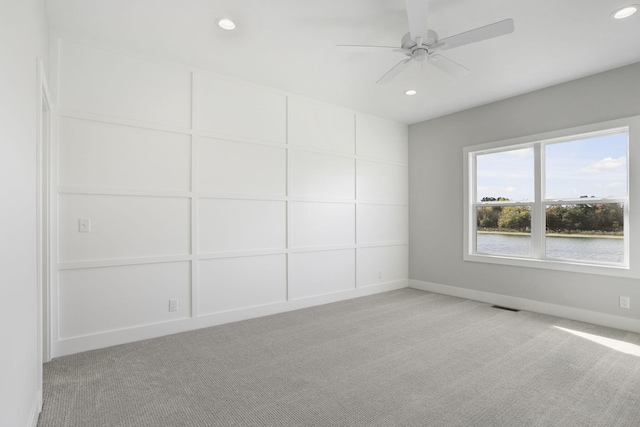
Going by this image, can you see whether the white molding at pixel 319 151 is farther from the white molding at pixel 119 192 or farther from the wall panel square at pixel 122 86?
the white molding at pixel 119 192

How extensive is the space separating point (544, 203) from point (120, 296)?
16.3 ft

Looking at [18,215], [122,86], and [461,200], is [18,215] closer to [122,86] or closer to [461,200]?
[122,86]

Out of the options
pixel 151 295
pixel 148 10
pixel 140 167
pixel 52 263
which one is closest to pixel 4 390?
pixel 52 263

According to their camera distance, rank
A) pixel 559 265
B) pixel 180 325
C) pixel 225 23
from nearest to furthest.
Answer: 1. pixel 225 23
2. pixel 180 325
3. pixel 559 265

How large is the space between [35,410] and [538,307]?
4.98 m

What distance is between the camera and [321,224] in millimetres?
4633

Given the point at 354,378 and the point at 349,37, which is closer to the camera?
the point at 354,378

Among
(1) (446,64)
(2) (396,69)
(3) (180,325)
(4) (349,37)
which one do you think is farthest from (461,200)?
(3) (180,325)

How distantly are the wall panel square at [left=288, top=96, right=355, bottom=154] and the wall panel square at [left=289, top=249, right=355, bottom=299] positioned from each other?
1532 millimetres

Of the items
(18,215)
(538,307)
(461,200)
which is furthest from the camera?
(461,200)

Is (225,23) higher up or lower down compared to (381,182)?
higher up

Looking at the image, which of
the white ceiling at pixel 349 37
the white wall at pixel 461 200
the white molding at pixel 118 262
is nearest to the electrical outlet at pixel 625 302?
the white wall at pixel 461 200

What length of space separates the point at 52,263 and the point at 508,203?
17.2 ft

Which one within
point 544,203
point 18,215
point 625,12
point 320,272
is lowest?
point 320,272
